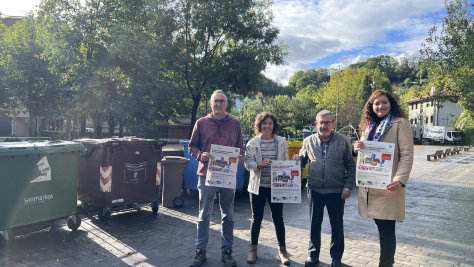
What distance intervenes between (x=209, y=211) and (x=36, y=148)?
2.79 m

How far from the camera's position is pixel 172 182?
7.97 m

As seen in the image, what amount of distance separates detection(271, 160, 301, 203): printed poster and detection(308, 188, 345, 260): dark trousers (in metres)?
0.23

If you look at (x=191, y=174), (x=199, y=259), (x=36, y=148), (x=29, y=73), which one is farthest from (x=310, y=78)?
(x=199, y=259)

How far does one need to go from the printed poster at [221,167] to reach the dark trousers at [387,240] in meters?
1.70

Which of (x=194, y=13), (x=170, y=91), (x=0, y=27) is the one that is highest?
(x=0, y=27)

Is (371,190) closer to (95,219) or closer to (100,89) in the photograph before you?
(95,219)

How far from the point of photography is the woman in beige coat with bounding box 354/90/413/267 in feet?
11.9

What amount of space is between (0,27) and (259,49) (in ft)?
75.4

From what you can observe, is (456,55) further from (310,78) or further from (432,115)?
(310,78)

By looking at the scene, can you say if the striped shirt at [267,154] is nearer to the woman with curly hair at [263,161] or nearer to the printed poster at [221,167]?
the woman with curly hair at [263,161]

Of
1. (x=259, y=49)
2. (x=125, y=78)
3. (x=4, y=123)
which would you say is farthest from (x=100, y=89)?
(x=4, y=123)

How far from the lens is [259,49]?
16.9 meters

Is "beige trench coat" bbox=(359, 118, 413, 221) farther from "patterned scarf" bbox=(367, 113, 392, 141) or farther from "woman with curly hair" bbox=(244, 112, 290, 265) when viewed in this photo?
"woman with curly hair" bbox=(244, 112, 290, 265)

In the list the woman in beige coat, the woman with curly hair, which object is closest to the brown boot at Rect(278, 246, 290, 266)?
the woman with curly hair
